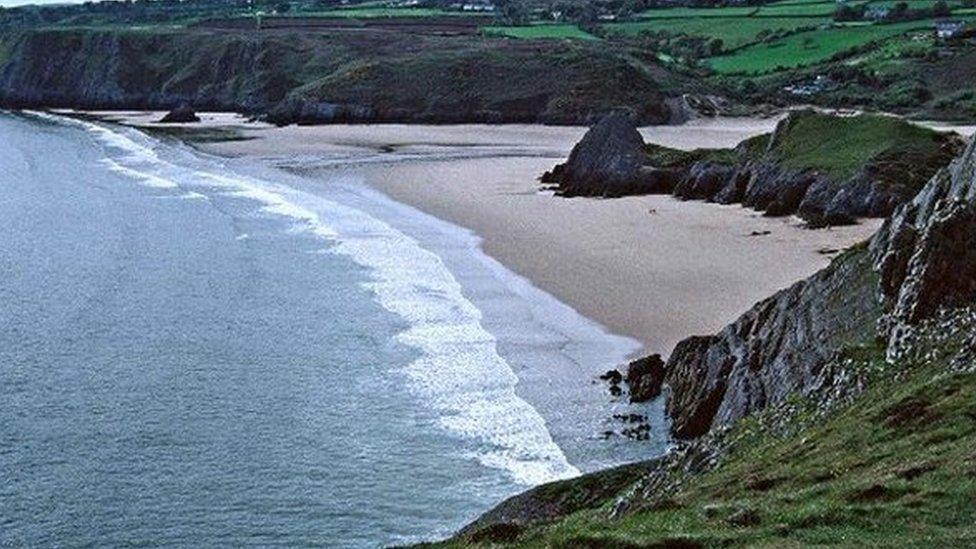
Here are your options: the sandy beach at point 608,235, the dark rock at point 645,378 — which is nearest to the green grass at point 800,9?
the sandy beach at point 608,235

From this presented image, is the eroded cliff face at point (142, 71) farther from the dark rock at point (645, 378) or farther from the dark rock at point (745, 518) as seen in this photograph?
the dark rock at point (745, 518)

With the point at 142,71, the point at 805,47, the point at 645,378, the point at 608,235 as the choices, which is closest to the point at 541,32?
the point at 805,47

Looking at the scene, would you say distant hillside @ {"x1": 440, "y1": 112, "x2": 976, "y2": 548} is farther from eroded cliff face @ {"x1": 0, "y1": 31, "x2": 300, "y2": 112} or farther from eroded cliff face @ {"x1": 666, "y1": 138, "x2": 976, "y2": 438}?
eroded cliff face @ {"x1": 0, "y1": 31, "x2": 300, "y2": 112}

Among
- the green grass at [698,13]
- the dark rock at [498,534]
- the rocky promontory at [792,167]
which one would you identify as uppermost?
the green grass at [698,13]

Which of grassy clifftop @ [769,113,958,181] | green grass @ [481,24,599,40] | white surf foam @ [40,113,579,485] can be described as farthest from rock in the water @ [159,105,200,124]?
grassy clifftop @ [769,113,958,181]

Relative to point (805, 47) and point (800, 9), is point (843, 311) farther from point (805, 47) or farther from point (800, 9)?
point (800, 9)

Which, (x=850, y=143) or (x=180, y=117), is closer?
(x=850, y=143)
